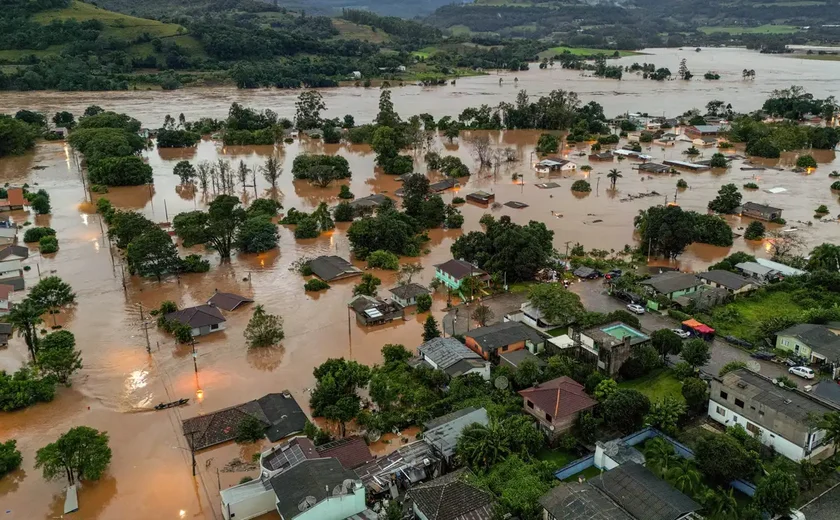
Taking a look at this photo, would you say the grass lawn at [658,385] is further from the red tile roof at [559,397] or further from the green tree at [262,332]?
the green tree at [262,332]

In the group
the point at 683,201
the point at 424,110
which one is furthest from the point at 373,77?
the point at 683,201

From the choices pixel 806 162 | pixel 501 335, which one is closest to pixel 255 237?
pixel 501 335

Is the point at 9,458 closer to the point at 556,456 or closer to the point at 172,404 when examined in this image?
the point at 172,404

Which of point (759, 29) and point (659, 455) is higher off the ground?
point (759, 29)

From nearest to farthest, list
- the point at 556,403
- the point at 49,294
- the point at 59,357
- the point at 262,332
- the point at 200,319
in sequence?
the point at 556,403, the point at 59,357, the point at 262,332, the point at 200,319, the point at 49,294

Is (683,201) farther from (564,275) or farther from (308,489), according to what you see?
(308,489)
